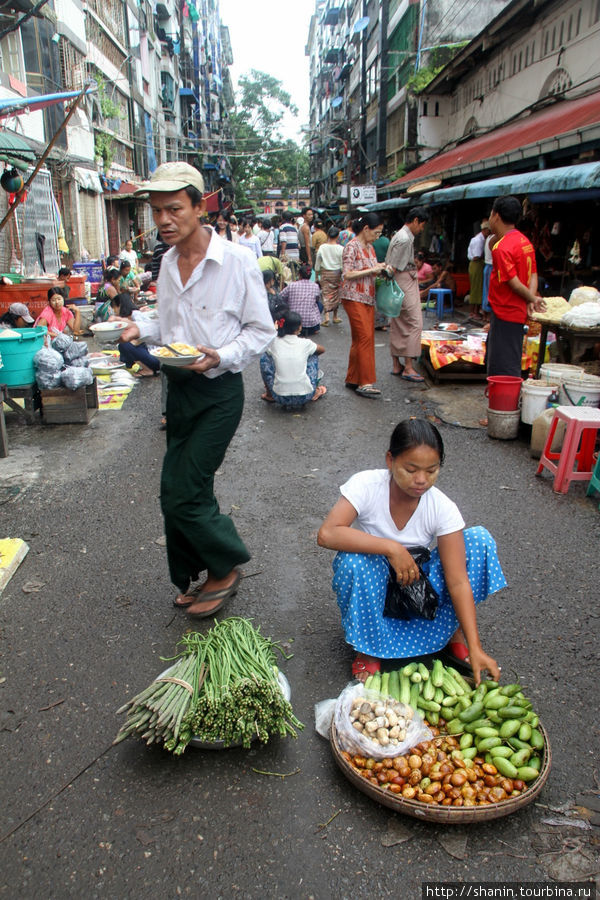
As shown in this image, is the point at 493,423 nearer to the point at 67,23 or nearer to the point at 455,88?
the point at 455,88

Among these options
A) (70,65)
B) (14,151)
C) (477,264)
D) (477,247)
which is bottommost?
(477,264)

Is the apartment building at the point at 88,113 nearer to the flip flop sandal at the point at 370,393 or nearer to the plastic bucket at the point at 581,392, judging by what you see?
the flip flop sandal at the point at 370,393

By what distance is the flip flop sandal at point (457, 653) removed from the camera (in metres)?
2.87

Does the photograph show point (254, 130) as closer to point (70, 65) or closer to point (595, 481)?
point (70, 65)

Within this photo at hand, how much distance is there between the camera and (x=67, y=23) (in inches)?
821

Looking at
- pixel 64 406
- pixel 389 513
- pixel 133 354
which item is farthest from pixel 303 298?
pixel 389 513

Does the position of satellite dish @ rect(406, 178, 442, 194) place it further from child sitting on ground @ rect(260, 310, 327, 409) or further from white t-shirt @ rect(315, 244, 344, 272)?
child sitting on ground @ rect(260, 310, 327, 409)

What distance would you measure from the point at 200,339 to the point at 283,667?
160 centimetres

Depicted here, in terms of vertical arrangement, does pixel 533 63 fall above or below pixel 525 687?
above

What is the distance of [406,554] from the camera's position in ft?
8.55

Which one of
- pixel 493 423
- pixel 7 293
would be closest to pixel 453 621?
pixel 493 423

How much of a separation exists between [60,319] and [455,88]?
1756 cm

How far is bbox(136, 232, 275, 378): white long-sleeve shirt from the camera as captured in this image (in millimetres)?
2982

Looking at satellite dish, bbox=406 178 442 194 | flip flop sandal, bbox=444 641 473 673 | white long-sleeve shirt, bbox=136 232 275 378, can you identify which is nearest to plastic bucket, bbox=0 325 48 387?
white long-sleeve shirt, bbox=136 232 275 378
